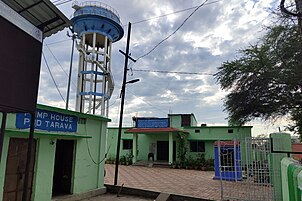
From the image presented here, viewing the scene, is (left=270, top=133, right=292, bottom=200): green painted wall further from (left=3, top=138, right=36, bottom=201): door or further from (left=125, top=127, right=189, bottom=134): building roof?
(left=125, top=127, right=189, bottom=134): building roof

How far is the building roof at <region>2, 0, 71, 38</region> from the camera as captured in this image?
3.73 m

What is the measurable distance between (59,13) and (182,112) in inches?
815

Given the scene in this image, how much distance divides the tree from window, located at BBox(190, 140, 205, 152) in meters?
6.63

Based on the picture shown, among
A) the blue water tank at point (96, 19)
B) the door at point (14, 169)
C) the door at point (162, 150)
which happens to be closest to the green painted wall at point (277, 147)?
the door at point (14, 169)

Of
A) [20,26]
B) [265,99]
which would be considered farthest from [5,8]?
[265,99]

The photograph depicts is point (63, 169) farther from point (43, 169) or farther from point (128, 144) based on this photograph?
point (128, 144)

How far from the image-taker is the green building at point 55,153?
6035mm

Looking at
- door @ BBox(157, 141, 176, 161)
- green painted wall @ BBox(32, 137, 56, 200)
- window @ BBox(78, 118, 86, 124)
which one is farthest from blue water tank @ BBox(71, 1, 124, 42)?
door @ BBox(157, 141, 176, 161)

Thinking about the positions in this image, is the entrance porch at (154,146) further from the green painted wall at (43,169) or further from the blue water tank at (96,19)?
the green painted wall at (43,169)

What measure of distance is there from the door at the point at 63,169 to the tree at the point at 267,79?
9101mm

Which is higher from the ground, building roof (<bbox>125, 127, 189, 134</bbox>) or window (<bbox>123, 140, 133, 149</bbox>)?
building roof (<bbox>125, 127, 189, 134</bbox>)

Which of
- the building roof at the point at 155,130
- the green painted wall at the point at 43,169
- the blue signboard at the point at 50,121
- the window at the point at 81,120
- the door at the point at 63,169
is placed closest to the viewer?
the blue signboard at the point at 50,121

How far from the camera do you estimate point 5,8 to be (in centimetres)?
312

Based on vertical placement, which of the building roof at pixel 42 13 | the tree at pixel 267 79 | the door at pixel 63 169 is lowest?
the door at pixel 63 169
